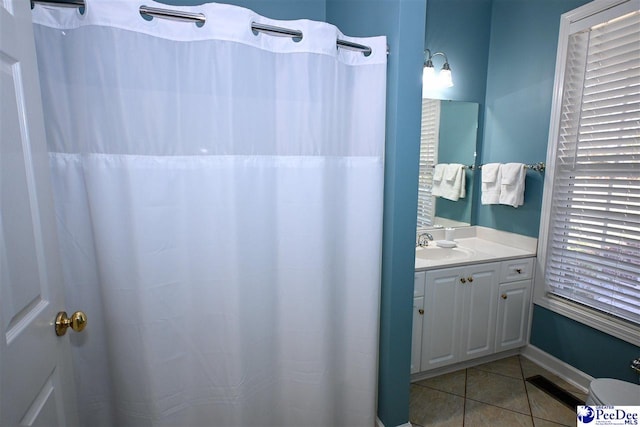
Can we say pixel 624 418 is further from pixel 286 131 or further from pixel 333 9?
pixel 333 9

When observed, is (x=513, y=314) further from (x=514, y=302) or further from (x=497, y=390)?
(x=497, y=390)

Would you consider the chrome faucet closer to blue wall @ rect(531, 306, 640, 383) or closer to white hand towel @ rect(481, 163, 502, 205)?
white hand towel @ rect(481, 163, 502, 205)

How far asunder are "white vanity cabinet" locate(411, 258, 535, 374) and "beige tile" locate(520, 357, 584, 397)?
131 mm

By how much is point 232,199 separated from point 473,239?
2091mm

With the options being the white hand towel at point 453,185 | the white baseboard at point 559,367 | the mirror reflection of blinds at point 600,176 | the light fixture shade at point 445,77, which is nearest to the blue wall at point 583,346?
the white baseboard at point 559,367

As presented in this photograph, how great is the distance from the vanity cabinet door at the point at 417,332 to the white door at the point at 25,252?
160 centimetres

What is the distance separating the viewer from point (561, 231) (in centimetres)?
203

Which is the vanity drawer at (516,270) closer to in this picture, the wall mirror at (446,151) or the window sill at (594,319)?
the window sill at (594,319)

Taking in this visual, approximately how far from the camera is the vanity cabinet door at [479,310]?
1.99m

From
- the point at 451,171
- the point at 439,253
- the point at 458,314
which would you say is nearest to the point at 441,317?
the point at 458,314

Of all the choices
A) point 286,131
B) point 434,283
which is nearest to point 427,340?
point 434,283

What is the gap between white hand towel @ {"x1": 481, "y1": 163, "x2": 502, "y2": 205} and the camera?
229 centimetres

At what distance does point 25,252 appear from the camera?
2.45 ft

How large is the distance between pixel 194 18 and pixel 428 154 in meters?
1.85
